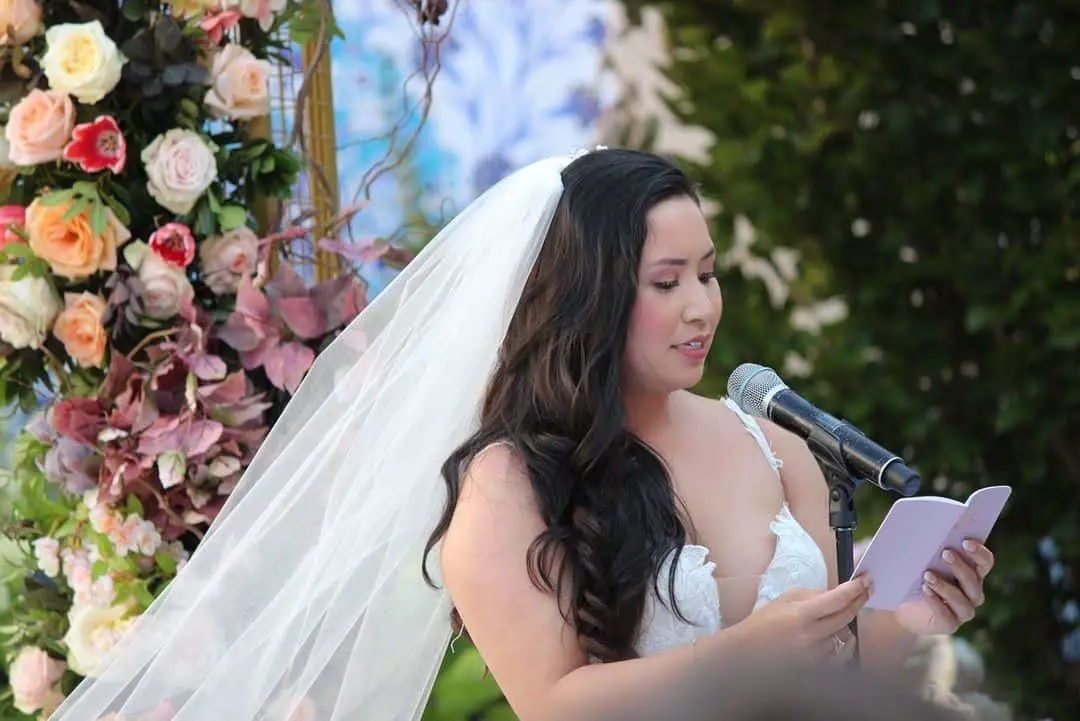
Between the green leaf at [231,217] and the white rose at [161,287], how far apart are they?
0.38 feet

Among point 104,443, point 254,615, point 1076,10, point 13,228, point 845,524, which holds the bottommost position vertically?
point 254,615

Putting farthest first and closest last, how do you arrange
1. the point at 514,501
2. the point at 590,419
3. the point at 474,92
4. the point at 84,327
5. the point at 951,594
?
the point at 474,92
the point at 84,327
the point at 590,419
the point at 514,501
the point at 951,594

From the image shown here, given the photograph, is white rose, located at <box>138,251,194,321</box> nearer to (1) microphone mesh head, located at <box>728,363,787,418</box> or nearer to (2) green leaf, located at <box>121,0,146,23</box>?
(2) green leaf, located at <box>121,0,146,23</box>

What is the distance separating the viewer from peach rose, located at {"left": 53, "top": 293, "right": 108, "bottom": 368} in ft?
8.64

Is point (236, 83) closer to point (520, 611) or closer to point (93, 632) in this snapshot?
point (93, 632)

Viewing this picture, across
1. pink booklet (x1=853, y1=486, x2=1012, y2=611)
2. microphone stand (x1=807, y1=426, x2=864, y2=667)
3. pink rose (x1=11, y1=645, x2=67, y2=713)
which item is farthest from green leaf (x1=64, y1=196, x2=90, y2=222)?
pink booklet (x1=853, y1=486, x2=1012, y2=611)

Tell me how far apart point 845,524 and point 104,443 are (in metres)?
1.36

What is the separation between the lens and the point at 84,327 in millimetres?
2648

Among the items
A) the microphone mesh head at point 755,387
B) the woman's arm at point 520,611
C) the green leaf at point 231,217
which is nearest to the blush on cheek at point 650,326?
the microphone mesh head at point 755,387

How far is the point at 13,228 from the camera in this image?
2.65m

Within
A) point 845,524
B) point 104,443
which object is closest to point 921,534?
point 845,524

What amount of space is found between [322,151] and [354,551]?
1100 mm

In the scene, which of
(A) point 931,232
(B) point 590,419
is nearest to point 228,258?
(B) point 590,419

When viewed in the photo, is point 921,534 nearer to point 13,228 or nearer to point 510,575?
point 510,575
